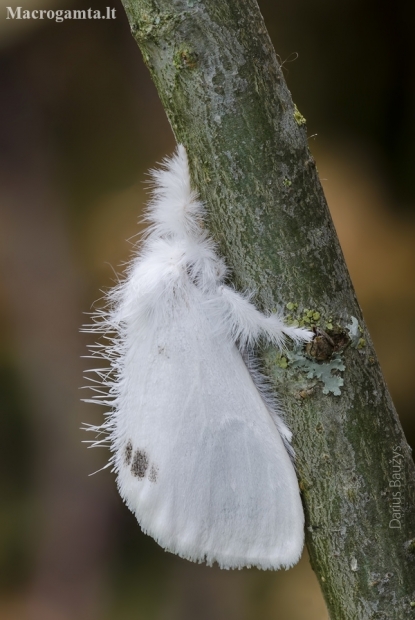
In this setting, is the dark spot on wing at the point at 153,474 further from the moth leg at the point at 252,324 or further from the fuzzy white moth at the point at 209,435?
the moth leg at the point at 252,324

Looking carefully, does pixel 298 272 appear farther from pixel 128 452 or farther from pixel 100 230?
pixel 100 230

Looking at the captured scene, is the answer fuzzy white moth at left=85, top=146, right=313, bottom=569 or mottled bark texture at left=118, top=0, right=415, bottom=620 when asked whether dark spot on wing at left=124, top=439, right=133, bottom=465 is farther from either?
mottled bark texture at left=118, top=0, right=415, bottom=620

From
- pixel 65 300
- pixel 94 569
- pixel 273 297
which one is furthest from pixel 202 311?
pixel 94 569
